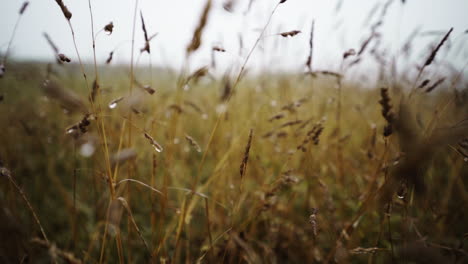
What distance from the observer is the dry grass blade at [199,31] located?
2.10 ft

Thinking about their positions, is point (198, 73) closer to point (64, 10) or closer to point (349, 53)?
point (64, 10)

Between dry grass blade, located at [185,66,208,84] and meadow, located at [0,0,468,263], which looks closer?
meadow, located at [0,0,468,263]

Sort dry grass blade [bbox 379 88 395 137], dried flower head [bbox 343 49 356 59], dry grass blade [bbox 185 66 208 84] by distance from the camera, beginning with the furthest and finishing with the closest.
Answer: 1. dried flower head [bbox 343 49 356 59]
2. dry grass blade [bbox 185 66 208 84]
3. dry grass blade [bbox 379 88 395 137]

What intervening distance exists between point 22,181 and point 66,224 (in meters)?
0.55

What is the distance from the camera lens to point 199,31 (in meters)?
0.67

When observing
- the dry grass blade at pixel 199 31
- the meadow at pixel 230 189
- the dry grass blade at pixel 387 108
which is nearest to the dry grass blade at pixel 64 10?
the meadow at pixel 230 189

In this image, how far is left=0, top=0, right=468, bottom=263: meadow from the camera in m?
0.70

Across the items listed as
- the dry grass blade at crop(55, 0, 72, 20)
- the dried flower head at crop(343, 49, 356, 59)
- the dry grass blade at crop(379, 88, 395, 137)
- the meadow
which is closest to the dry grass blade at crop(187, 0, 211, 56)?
the meadow

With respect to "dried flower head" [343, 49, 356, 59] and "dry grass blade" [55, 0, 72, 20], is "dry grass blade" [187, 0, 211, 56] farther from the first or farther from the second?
"dried flower head" [343, 49, 356, 59]

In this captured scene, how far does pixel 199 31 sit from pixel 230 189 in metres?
0.79

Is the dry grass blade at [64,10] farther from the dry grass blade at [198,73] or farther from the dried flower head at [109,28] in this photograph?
the dry grass blade at [198,73]

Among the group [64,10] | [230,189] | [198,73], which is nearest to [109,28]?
[64,10]

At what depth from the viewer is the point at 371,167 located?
56.4 inches

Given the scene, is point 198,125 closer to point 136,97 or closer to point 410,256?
point 136,97
